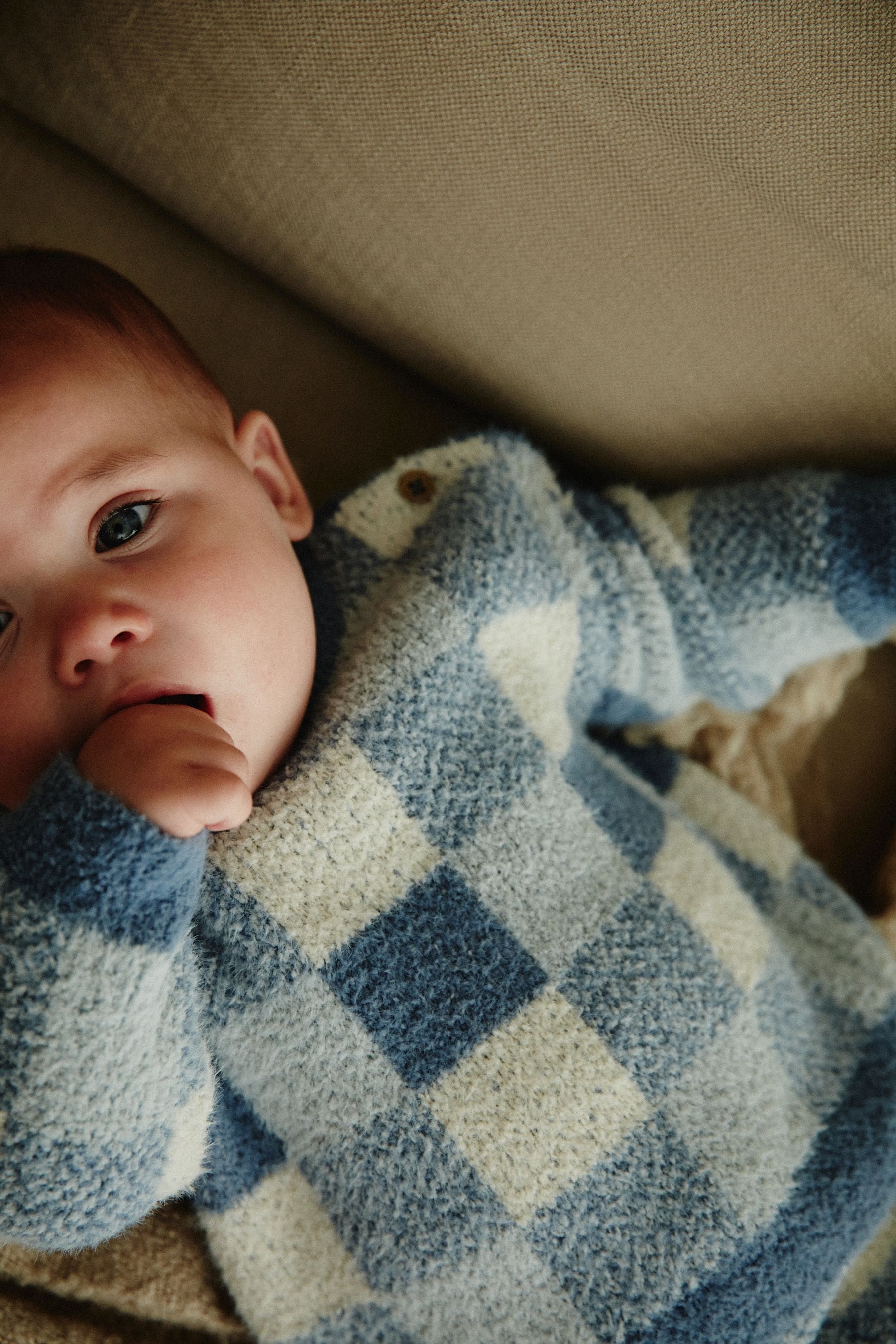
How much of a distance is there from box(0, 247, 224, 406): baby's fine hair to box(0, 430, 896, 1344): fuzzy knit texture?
0.61 ft

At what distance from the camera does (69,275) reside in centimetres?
72

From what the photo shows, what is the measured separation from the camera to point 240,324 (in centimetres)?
90

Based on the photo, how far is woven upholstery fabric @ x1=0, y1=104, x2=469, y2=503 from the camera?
848 millimetres

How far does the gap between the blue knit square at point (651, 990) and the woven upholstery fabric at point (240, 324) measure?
0.47m

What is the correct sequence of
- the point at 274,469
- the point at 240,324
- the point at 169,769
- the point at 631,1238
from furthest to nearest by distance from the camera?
the point at 240,324 < the point at 274,469 < the point at 631,1238 < the point at 169,769

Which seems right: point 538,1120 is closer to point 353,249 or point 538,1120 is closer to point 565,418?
point 565,418

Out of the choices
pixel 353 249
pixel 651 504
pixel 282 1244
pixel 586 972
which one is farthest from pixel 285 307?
pixel 282 1244

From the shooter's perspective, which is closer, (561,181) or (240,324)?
(561,181)

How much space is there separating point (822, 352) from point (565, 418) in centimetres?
23

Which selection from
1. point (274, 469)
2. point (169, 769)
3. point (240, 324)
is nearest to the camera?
point (169, 769)

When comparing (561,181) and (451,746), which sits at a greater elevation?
(561,181)

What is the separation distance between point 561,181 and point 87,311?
1.19 ft

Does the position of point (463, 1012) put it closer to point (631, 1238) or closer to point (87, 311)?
point (631, 1238)

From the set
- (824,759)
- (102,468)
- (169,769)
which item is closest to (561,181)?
(102,468)
